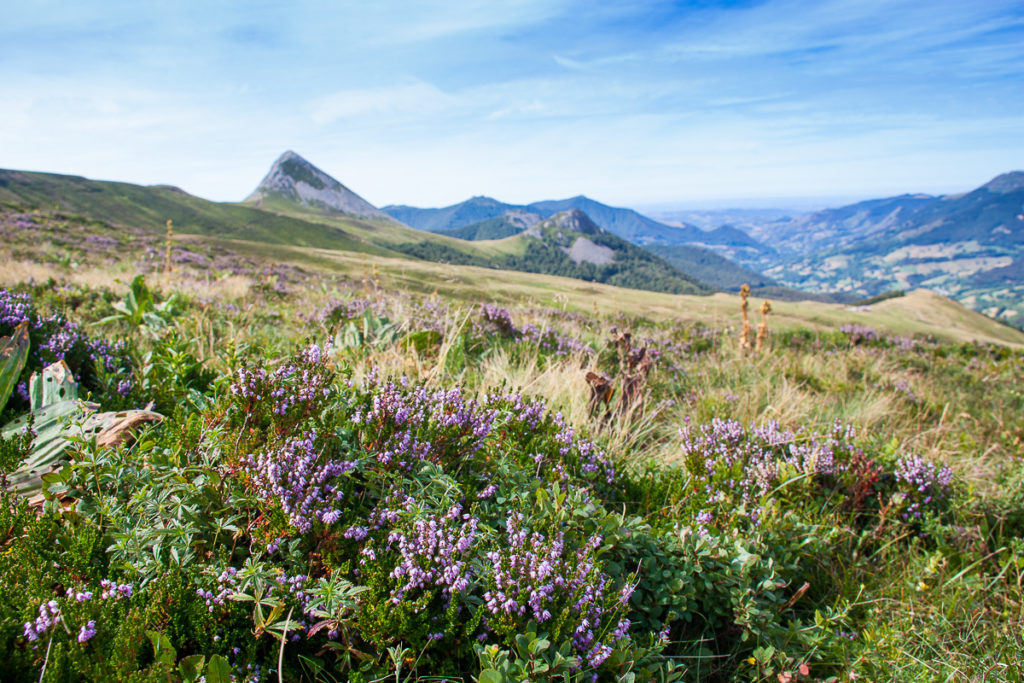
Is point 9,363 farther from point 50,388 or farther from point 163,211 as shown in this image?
point 163,211

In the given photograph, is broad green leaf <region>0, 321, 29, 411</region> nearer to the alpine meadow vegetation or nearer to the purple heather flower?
the alpine meadow vegetation

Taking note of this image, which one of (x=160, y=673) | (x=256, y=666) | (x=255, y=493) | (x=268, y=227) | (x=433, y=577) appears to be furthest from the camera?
(x=268, y=227)

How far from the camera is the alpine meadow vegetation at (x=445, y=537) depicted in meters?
1.73

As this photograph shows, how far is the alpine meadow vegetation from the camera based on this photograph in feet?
5.68

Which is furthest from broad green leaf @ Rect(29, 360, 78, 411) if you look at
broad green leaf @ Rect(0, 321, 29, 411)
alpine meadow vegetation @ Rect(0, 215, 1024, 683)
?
broad green leaf @ Rect(0, 321, 29, 411)

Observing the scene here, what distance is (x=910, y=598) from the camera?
296cm

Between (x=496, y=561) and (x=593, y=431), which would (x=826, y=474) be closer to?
(x=593, y=431)

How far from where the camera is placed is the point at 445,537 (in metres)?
2.03

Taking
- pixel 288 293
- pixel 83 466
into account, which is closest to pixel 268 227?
pixel 288 293

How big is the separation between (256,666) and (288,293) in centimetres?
1171

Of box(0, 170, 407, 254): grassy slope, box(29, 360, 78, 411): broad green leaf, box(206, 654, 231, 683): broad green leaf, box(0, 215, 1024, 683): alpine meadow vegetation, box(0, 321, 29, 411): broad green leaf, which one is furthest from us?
box(0, 170, 407, 254): grassy slope

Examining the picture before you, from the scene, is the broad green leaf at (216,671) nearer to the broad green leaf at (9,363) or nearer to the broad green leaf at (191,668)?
the broad green leaf at (191,668)

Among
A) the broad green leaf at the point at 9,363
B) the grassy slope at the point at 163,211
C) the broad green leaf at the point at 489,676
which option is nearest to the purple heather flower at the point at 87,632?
the broad green leaf at the point at 489,676

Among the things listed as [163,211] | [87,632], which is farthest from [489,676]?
[163,211]
